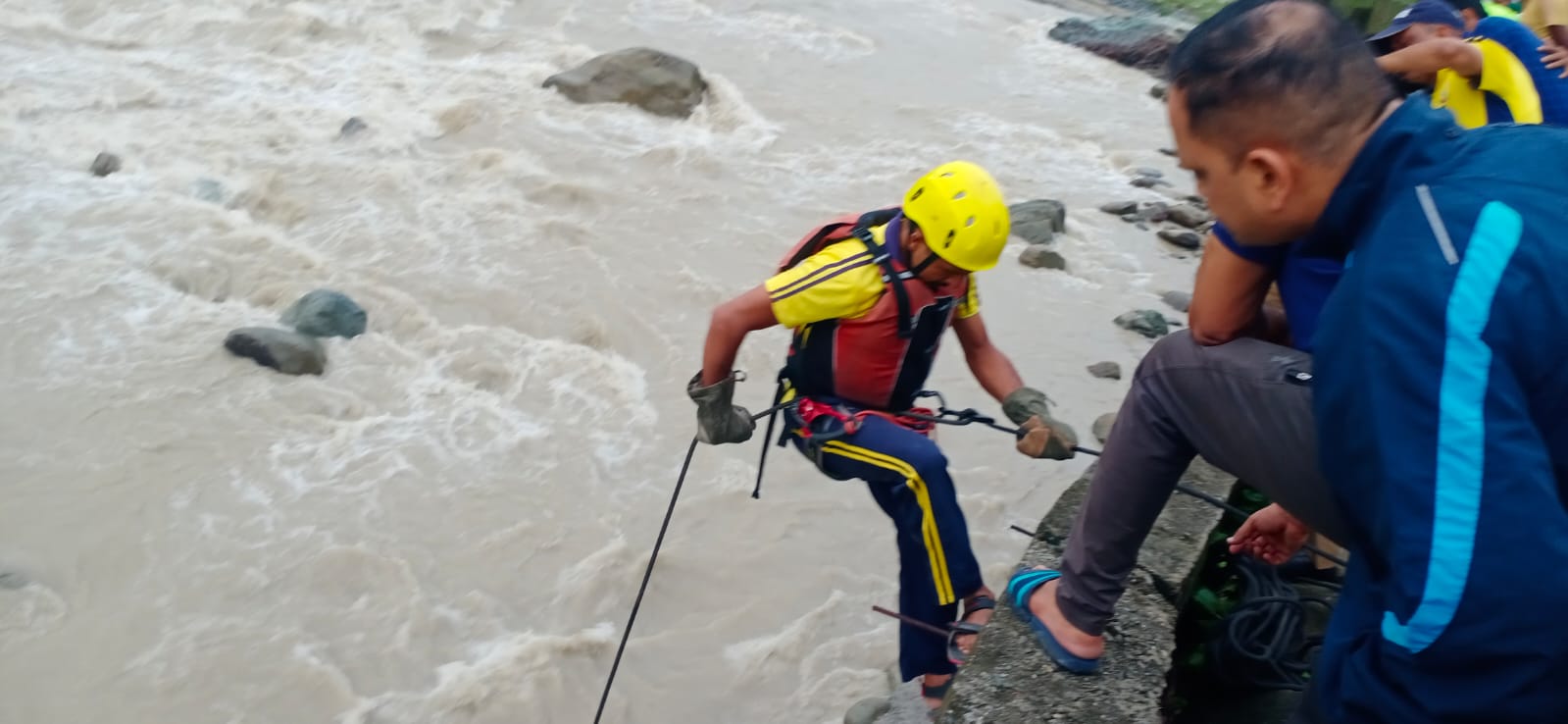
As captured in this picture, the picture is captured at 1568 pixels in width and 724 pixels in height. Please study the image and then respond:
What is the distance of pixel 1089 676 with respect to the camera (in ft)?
8.80

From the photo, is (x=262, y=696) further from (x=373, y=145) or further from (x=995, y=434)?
(x=373, y=145)

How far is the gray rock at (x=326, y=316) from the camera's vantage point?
6648 mm

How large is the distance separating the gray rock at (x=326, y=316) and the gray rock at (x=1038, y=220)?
4763 mm

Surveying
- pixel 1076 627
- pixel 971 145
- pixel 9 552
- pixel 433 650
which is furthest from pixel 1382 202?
pixel 971 145

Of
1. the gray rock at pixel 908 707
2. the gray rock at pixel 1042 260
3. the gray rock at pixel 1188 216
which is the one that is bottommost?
the gray rock at pixel 1042 260

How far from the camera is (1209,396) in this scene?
2.25 meters

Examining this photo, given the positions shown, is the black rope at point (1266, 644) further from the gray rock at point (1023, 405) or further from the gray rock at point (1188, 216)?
the gray rock at point (1188, 216)

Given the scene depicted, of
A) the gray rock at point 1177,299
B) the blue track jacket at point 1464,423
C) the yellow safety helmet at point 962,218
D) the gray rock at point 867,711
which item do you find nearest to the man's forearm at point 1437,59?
the yellow safety helmet at point 962,218

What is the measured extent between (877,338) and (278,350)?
4.03 meters

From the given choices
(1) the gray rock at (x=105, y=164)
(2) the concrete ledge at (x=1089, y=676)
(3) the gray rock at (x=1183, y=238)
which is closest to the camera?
(2) the concrete ledge at (x=1089, y=676)

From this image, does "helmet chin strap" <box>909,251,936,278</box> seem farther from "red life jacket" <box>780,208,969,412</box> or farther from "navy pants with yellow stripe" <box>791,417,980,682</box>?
"navy pants with yellow stripe" <box>791,417,980,682</box>

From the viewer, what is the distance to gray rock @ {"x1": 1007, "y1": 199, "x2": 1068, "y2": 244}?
883 cm

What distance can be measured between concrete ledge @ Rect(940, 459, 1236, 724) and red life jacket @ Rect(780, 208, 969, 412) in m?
0.71

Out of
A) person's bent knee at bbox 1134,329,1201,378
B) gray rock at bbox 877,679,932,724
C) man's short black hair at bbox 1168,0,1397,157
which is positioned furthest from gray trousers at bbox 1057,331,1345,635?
gray rock at bbox 877,679,932,724
